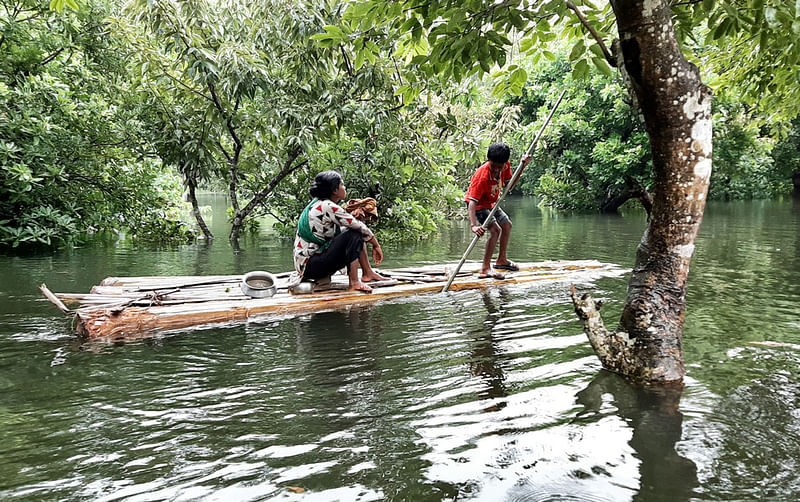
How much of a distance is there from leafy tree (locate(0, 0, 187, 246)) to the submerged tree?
764 cm

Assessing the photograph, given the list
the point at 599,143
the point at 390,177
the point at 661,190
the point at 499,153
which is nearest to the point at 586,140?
the point at 599,143

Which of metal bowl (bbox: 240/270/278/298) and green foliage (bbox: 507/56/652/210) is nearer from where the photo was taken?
metal bowl (bbox: 240/270/278/298)

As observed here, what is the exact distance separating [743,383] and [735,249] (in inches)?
324

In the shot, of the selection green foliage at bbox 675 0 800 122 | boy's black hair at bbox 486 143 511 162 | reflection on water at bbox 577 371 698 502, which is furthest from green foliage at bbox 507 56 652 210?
reflection on water at bbox 577 371 698 502

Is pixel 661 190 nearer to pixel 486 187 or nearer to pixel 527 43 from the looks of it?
pixel 527 43

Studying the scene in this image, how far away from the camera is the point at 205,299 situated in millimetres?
5109

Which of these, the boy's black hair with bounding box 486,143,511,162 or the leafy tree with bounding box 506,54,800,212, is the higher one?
the leafy tree with bounding box 506,54,800,212

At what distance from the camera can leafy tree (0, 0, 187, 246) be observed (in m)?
8.59

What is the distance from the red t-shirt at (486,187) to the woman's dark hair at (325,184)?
209cm

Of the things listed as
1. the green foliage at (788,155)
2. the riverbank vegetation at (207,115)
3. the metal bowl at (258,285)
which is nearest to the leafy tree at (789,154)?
the green foliage at (788,155)

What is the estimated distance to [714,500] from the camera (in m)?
2.13

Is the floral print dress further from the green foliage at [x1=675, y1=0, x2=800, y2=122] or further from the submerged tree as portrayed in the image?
the green foliage at [x1=675, y1=0, x2=800, y2=122]

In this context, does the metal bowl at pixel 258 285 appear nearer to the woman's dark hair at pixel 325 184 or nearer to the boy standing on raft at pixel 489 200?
the woman's dark hair at pixel 325 184

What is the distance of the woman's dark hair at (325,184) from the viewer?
18.0 ft
